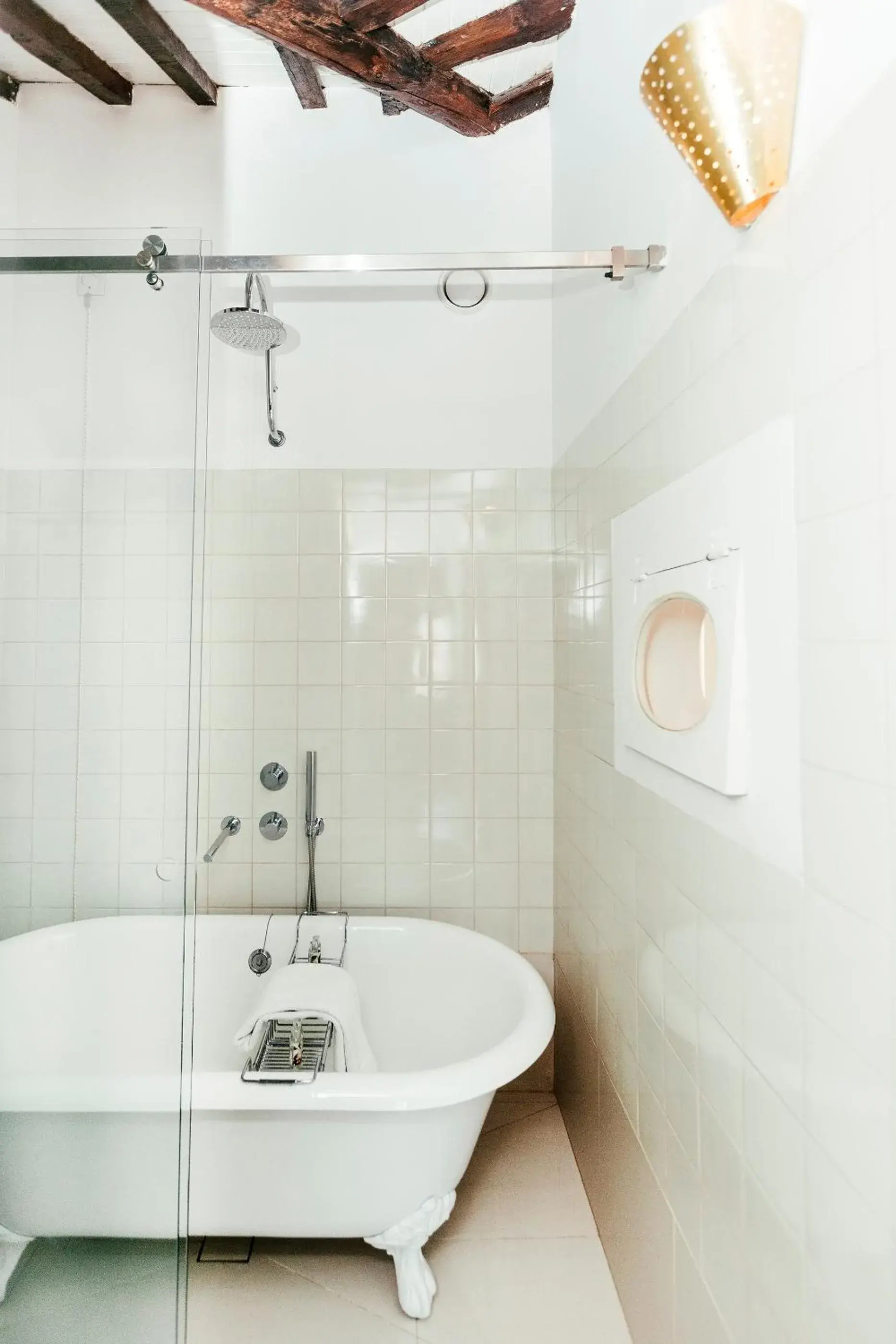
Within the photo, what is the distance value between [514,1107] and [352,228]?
281 centimetres

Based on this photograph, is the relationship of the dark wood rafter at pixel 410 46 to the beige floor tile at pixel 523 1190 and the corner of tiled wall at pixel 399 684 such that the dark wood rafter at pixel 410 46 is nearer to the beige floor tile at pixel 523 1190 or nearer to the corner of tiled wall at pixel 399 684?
the corner of tiled wall at pixel 399 684

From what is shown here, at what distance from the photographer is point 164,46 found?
2043 mm

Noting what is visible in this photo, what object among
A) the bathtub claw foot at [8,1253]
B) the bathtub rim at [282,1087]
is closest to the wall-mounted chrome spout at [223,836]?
the bathtub rim at [282,1087]

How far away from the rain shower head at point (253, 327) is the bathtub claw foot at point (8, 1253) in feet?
5.85

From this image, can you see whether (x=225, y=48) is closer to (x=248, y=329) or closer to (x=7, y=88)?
(x=248, y=329)

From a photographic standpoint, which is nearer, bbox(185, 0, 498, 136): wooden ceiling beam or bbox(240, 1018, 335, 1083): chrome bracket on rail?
bbox(240, 1018, 335, 1083): chrome bracket on rail

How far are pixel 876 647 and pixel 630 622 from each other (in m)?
0.80

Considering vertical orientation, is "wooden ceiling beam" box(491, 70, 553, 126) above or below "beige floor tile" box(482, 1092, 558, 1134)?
above

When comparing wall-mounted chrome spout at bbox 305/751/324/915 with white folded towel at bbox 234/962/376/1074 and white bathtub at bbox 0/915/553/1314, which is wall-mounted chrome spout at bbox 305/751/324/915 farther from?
white folded towel at bbox 234/962/376/1074

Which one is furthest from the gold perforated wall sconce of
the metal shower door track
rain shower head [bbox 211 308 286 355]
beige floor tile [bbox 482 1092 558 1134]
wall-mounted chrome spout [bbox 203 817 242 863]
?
beige floor tile [bbox 482 1092 558 1134]

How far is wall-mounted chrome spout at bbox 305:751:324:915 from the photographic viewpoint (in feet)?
7.38

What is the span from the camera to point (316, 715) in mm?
2377

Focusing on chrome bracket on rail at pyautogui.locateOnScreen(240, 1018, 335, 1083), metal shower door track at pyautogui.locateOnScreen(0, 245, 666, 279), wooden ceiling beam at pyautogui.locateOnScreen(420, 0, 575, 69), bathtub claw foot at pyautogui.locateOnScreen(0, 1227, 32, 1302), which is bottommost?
chrome bracket on rail at pyautogui.locateOnScreen(240, 1018, 335, 1083)

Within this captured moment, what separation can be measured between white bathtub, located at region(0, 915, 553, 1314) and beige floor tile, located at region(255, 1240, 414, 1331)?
7 centimetres
